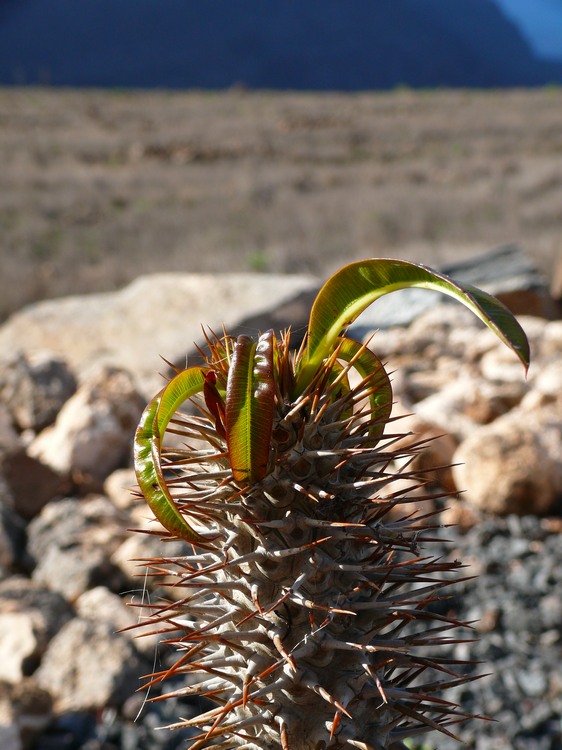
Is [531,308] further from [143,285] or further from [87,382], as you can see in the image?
[87,382]

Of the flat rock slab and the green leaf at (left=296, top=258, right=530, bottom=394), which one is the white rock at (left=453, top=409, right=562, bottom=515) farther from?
the green leaf at (left=296, top=258, right=530, bottom=394)

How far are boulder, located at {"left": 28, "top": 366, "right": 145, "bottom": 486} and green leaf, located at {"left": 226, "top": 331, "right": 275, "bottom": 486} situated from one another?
11.0 ft

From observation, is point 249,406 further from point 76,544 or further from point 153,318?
point 153,318

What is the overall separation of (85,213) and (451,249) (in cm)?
720

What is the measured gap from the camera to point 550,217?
11977mm

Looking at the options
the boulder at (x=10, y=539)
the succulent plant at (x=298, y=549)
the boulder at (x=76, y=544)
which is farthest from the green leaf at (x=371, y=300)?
the boulder at (x=10, y=539)

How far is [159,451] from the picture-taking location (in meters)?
0.85

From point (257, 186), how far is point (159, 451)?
1545 centimetres

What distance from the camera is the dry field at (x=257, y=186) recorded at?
10.3 metres

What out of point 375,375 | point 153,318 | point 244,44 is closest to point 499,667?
point 375,375

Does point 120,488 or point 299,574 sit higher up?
point 299,574

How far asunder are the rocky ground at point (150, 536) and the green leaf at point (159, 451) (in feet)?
2.52

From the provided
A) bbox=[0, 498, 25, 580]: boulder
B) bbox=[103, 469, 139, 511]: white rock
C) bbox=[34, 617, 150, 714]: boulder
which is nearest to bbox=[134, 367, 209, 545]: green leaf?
bbox=[34, 617, 150, 714]: boulder

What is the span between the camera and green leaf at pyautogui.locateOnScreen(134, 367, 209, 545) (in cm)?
83
